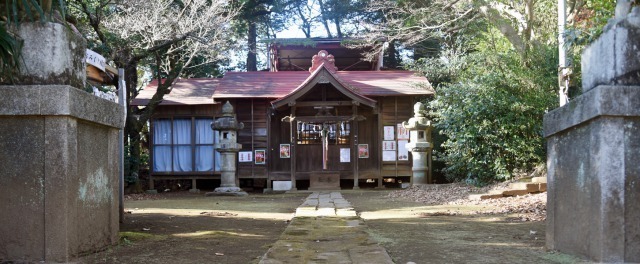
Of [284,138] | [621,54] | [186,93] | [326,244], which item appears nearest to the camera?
[621,54]

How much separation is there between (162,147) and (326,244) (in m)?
14.7

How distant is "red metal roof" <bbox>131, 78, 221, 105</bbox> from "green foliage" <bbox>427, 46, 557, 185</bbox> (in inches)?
338

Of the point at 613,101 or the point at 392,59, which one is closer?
the point at 613,101

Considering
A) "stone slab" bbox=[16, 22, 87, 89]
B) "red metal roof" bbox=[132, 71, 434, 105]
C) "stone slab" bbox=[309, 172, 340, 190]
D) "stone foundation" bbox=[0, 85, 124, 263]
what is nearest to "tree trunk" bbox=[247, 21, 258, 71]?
"red metal roof" bbox=[132, 71, 434, 105]

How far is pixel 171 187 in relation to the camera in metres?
19.9

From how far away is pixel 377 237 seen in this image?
19.8 ft

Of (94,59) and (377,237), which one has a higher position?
(94,59)

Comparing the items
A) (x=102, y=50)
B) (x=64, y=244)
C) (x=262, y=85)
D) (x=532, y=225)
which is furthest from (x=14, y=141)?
(x=262, y=85)

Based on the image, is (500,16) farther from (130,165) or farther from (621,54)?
(621,54)

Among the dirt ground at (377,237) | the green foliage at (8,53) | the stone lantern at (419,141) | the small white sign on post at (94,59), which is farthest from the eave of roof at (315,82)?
the green foliage at (8,53)

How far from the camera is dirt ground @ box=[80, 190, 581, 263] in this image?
470 centimetres

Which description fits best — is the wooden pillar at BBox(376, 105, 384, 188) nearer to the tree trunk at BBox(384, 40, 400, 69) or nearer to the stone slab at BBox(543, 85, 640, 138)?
the tree trunk at BBox(384, 40, 400, 69)

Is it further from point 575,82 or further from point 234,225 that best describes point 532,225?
point 575,82

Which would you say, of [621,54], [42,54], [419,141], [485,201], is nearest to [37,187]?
[42,54]
